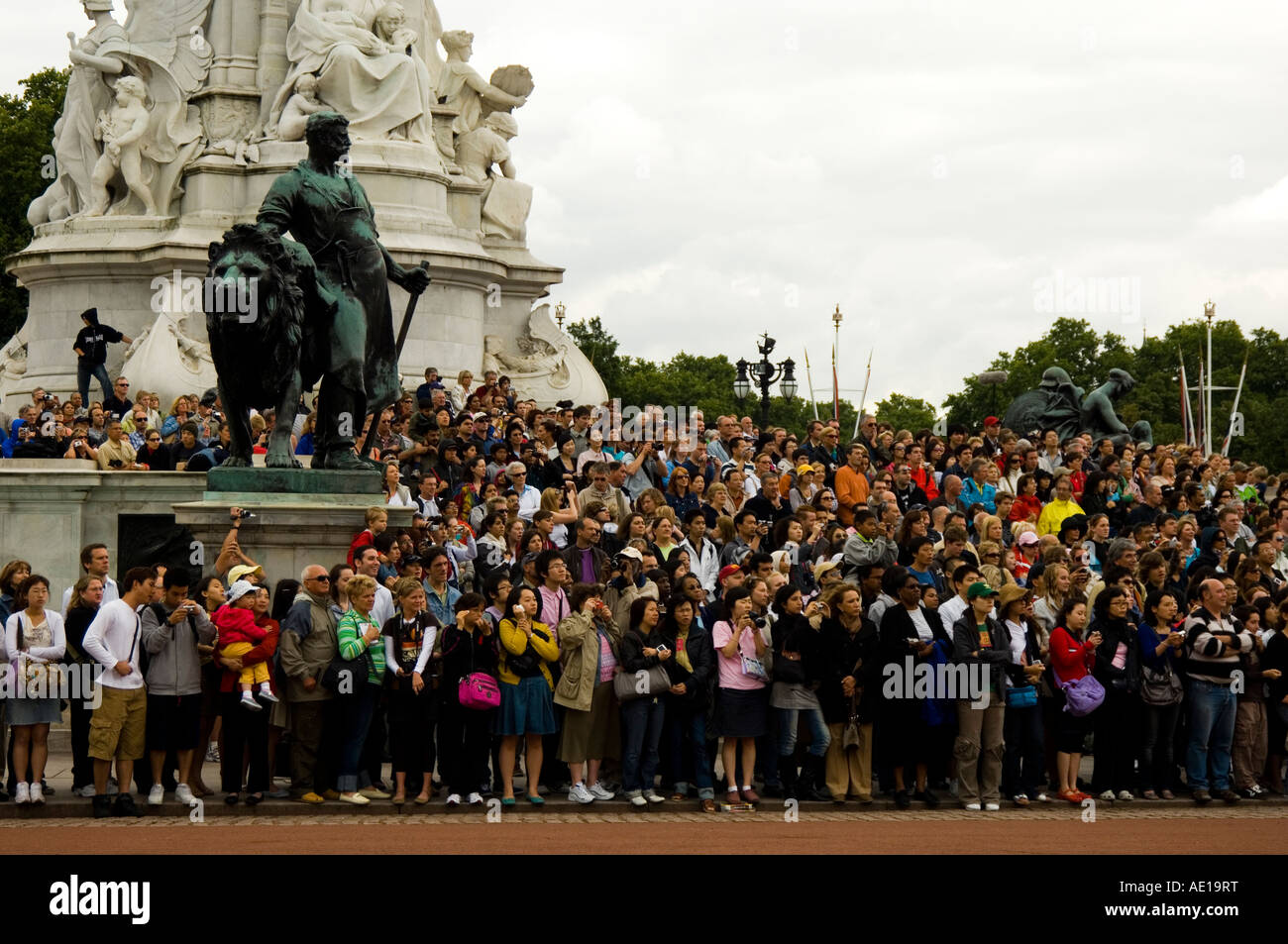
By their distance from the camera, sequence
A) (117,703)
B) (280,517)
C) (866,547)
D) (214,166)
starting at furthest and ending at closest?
1. (214,166)
2. (866,547)
3. (280,517)
4. (117,703)

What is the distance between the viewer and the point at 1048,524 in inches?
851

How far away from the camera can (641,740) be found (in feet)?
50.7

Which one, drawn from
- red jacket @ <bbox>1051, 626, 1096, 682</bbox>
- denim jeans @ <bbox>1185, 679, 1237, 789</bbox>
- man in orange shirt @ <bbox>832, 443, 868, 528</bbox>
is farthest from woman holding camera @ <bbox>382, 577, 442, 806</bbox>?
man in orange shirt @ <bbox>832, 443, 868, 528</bbox>

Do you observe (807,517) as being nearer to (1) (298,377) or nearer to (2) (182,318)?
(1) (298,377)

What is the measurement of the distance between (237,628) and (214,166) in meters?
17.2

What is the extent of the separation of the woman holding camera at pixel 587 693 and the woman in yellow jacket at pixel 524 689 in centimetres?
20

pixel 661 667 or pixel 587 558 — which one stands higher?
pixel 587 558

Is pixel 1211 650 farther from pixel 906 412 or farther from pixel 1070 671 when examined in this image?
pixel 906 412

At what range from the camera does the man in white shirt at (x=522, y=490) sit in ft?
66.9

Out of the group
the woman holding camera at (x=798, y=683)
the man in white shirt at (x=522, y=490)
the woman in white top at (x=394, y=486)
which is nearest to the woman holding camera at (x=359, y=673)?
the woman holding camera at (x=798, y=683)

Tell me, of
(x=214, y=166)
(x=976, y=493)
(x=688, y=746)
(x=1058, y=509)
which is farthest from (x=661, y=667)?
(x=214, y=166)

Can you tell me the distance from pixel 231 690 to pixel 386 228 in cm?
1614

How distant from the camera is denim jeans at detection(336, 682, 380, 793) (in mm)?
14969

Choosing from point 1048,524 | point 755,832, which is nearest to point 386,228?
point 1048,524
